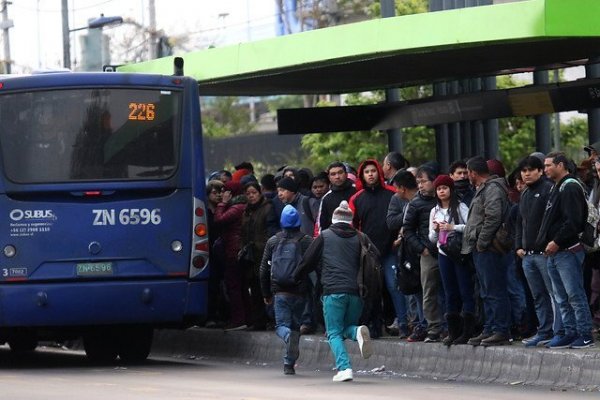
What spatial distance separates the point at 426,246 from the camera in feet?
52.1

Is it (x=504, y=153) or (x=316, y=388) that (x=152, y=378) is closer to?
(x=316, y=388)

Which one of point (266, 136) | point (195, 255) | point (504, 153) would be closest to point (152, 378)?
point (195, 255)

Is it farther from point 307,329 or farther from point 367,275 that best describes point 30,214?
point 367,275

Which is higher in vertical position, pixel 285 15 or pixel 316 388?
pixel 285 15

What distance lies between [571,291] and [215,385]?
3256 millimetres

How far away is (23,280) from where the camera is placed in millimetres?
16375

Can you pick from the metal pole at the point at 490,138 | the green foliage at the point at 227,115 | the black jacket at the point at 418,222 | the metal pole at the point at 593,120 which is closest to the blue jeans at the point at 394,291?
the black jacket at the point at 418,222

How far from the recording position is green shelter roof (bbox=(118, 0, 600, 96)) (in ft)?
54.9

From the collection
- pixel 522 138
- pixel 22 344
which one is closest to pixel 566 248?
pixel 22 344

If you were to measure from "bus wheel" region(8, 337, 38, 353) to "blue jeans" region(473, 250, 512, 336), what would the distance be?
18.1ft

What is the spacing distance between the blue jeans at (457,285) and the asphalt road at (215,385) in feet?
2.71

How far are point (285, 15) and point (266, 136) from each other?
4560mm

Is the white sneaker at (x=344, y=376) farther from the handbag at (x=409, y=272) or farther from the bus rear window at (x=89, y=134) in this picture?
the bus rear window at (x=89, y=134)

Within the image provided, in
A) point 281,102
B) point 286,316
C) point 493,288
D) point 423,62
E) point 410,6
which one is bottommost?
point 286,316
